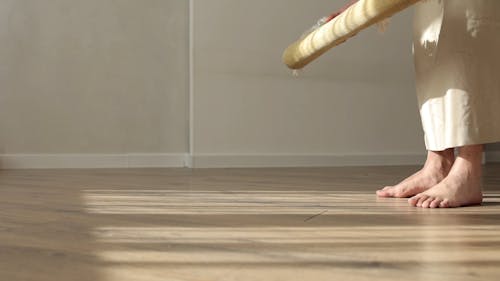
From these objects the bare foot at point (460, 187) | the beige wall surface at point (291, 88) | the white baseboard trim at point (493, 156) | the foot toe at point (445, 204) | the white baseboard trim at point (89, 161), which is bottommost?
the white baseboard trim at point (493, 156)

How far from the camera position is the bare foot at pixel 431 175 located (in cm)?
174

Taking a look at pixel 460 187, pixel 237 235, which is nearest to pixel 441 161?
pixel 460 187

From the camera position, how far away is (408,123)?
11.1 ft

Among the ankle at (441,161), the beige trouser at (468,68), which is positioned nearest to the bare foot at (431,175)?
the ankle at (441,161)

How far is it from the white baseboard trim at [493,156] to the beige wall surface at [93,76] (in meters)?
1.64

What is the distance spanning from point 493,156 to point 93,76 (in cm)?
214

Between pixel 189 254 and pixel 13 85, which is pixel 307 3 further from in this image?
pixel 189 254

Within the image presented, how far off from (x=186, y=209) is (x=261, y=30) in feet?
5.88

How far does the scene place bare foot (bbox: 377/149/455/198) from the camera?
5.71 feet

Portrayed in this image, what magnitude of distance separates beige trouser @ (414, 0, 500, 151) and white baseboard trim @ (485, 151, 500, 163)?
2.17m

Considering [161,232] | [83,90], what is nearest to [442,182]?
[161,232]

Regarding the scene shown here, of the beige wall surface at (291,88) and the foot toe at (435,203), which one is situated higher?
the beige wall surface at (291,88)

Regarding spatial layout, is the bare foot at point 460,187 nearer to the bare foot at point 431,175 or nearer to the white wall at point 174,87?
the bare foot at point 431,175

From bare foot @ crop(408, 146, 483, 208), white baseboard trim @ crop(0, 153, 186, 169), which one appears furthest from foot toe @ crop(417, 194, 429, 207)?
white baseboard trim @ crop(0, 153, 186, 169)
